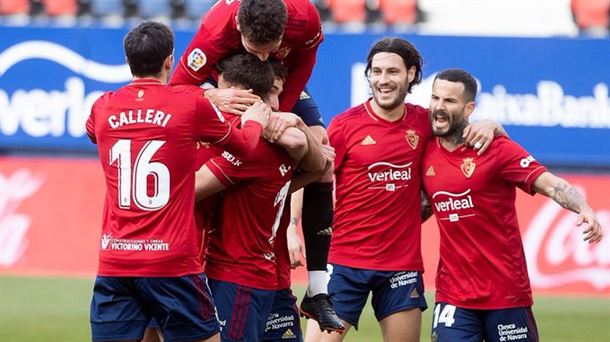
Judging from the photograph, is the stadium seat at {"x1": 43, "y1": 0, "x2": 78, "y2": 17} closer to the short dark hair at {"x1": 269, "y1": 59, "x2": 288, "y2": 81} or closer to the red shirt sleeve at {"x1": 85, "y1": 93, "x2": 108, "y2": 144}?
the short dark hair at {"x1": 269, "y1": 59, "x2": 288, "y2": 81}

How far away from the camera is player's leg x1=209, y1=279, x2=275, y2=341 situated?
6316mm

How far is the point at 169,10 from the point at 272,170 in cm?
1030

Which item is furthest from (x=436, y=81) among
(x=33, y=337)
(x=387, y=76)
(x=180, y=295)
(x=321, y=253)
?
(x=33, y=337)

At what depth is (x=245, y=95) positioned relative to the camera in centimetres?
637

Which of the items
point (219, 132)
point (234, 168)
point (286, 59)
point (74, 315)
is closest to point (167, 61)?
point (219, 132)

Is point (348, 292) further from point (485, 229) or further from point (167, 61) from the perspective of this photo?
point (167, 61)

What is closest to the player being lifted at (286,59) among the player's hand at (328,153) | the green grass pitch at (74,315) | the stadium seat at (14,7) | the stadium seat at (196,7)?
the player's hand at (328,153)

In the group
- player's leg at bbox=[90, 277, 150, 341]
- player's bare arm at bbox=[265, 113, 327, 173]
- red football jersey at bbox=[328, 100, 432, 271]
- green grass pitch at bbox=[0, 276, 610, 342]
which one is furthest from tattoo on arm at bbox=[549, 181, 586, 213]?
green grass pitch at bbox=[0, 276, 610, 342]

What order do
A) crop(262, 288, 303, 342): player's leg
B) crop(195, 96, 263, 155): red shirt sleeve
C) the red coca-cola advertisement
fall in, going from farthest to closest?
1. the red coca-cola advertisement
2. crop(262, 288, 303, 342): player's leg
3. crop(195, 96, 263, 155): red shirt sleeve

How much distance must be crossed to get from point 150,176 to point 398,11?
A: 425 inches

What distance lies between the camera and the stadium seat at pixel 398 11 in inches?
642

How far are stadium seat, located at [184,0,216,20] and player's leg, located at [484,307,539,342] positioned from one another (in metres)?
9.71

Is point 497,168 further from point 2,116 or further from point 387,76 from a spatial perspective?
point 2,116

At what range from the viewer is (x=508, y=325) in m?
7.15
